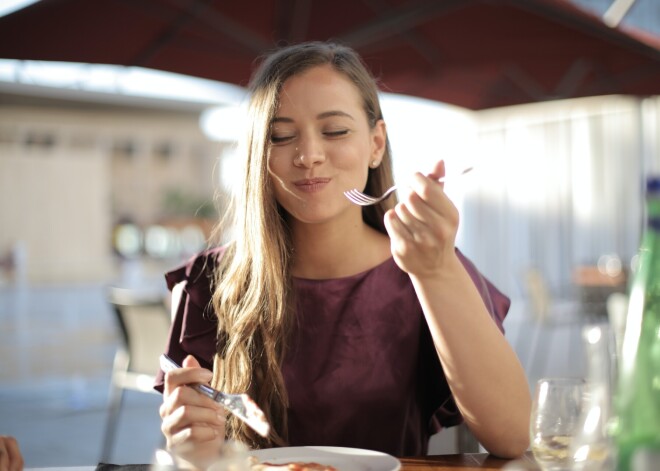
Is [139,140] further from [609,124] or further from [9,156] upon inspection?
[609,124]

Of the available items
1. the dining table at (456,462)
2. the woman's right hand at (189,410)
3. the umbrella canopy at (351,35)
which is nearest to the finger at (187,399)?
the woman's right hand at (189,410)

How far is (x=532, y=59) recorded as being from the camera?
13.4 ft

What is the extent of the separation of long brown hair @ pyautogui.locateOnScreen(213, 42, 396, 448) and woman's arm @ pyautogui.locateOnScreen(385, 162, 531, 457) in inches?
16.7

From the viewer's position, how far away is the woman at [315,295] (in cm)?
151

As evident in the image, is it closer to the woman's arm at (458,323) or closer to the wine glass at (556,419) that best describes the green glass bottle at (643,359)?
the wine glass at (556,419)

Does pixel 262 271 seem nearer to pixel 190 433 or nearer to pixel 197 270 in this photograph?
pixel 197 270

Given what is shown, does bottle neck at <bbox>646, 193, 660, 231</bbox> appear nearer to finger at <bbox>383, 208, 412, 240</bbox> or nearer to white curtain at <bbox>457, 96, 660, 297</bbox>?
finger at <bbox>383, 208, 412, 240</bbox>

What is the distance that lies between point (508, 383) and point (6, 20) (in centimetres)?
288

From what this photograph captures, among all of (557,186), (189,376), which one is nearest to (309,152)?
(189,376)

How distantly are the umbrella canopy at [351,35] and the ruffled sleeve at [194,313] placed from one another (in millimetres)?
1596

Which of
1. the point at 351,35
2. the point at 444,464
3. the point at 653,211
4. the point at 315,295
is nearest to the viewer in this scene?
the point at 653,211

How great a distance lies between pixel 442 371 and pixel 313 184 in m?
0.46

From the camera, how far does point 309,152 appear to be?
147 cm

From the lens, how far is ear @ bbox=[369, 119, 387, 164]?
168cm
